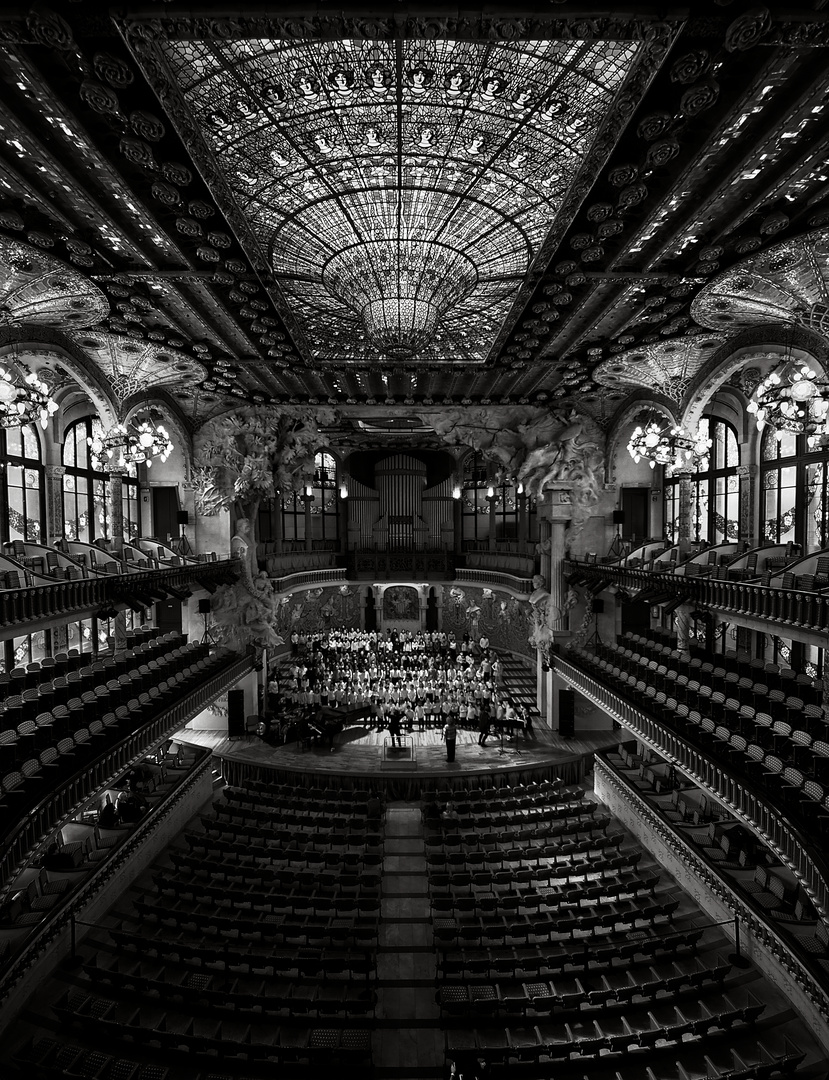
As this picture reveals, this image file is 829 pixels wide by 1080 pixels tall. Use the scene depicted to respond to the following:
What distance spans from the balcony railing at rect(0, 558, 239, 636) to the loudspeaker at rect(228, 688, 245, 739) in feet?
20.5

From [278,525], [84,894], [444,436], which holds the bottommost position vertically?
[84,894]

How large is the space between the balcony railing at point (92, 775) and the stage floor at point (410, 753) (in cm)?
366

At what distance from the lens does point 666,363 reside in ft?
53.6

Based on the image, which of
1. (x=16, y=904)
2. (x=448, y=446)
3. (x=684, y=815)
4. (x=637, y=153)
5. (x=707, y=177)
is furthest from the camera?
(x=448, y=446)

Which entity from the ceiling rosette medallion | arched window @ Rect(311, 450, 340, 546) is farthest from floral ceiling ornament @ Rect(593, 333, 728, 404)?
arched window @ Rect(311, 450, 340, 546)

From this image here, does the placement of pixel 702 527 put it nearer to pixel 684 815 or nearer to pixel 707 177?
pixel 684 815

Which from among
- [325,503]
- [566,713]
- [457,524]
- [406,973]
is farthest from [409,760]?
[325,503]

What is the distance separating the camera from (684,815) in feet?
49.8

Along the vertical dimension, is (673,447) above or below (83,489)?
above

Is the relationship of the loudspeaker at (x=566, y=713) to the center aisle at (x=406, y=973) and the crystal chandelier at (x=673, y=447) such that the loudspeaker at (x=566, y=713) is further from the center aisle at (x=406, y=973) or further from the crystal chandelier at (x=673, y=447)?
the crystal chandelier at (x=673, y=447)

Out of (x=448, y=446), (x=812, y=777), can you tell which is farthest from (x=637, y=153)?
(x=448, y=446)

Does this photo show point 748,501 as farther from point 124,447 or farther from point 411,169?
point 124,447

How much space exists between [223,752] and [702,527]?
19.4 metres

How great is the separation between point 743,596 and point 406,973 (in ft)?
33.6
